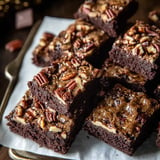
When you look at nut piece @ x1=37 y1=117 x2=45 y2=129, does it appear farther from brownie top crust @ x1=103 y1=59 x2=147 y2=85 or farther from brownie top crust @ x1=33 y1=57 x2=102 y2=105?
brownie top crust @ x1=103 y1=59 x2=147 y2=85

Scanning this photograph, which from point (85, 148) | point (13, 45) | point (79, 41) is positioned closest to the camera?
point (85, 148)

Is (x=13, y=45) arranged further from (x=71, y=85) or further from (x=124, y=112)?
(x=124, y=112)

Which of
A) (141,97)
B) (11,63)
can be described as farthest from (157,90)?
(11,63)

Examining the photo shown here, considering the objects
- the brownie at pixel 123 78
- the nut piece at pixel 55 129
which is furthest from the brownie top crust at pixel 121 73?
the nut piece at pixel 55 129

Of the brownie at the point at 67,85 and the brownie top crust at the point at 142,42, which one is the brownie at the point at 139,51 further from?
the brownie at the point at 67,85

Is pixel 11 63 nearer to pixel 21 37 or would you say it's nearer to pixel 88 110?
pixel 21 37

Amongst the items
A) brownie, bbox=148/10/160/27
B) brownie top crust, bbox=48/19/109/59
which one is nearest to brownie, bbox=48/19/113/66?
brownie top crust, bbox=48/19/109/59

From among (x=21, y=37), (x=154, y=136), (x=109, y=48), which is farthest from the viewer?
(x=21, y=37)

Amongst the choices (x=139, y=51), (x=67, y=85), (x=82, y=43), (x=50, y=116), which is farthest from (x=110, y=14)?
(x=50, y=116)
